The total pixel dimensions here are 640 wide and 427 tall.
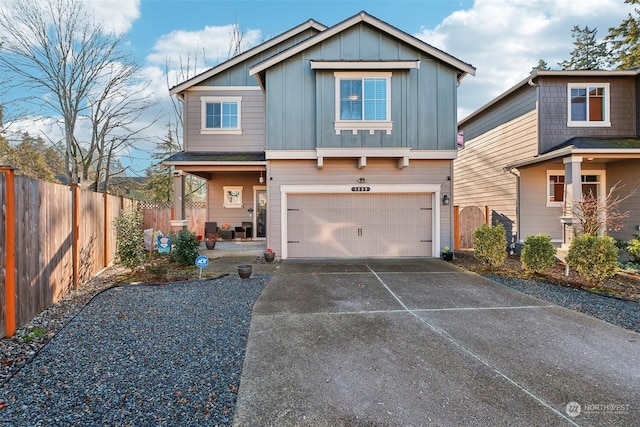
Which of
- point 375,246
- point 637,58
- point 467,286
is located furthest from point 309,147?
point 637,58

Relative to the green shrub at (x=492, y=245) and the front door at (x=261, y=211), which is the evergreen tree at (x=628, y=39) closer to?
the green shrub at (x=492, y=245)

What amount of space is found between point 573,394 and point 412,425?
163 centimetres

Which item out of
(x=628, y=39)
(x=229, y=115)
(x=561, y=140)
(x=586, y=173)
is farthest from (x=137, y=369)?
(x=628, y=39)

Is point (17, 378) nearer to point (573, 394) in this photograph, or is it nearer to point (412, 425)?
point (412, 425)

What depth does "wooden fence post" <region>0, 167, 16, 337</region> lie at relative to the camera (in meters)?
3.64

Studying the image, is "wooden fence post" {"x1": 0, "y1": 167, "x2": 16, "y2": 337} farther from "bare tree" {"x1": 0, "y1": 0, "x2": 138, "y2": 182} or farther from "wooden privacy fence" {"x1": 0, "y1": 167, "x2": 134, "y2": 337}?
"bare tree" {"x1": 0, "y1": 0, "x2": 138, "y2": 182}

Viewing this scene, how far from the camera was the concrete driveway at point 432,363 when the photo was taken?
8.05ft

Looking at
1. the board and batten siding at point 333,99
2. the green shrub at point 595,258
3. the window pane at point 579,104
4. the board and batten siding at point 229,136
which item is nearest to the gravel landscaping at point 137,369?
the board and batten siding at point 333,99

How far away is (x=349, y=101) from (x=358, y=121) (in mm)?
655

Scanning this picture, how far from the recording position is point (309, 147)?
8.80 meters

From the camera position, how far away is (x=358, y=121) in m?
8.63

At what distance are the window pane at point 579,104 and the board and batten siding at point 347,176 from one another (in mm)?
4915

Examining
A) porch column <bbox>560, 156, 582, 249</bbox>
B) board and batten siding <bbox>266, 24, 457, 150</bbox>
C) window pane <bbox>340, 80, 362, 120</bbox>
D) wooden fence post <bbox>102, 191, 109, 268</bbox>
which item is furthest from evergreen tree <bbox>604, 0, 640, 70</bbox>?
wooden fence post <bbox>102, 191, 109, 268</bbox>

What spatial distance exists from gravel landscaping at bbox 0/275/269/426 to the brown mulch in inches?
245
